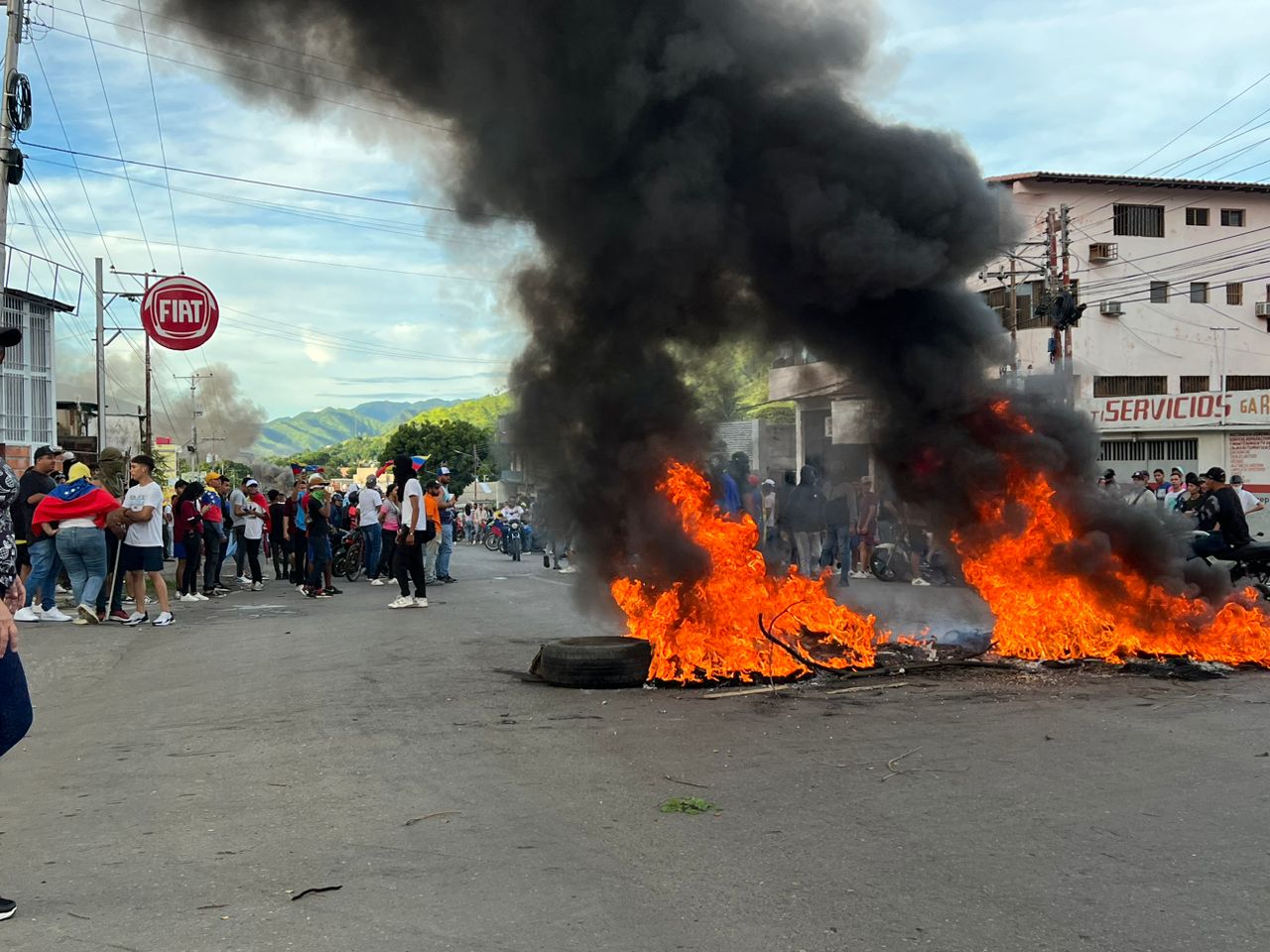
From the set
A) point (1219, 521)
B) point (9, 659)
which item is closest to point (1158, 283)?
point (1219, 521)

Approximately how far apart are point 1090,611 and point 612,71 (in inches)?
230

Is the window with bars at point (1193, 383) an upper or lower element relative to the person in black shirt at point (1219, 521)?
upper

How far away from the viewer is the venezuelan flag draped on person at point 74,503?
458 inches

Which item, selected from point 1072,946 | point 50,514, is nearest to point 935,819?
point 1072,946

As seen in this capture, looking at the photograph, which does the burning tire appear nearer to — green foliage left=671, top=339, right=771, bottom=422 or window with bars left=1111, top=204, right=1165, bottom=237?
green foliage left=671, top=339, right=771, bottom=422

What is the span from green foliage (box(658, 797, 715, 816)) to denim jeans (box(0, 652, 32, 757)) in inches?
103

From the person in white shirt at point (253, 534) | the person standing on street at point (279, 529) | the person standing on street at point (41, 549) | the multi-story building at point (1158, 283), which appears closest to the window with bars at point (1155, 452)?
the multi-story building at point (1158, 283)

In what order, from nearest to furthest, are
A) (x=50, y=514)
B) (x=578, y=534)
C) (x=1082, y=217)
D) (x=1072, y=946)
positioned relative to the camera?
(x=1072, y=946) → (x=578, y=534) → (x=50, y=514) → (x=1082, y=217)

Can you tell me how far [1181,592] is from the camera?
8.42 m

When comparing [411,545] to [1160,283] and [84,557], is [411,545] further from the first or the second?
[1160,283]

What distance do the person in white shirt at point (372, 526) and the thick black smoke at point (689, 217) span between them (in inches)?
347

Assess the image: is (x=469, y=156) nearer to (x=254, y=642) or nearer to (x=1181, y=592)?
(x=254, y=642)

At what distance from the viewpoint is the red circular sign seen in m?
18.5

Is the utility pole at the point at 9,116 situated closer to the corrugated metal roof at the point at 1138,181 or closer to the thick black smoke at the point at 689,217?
the thick black smoke at the point at 689,217
